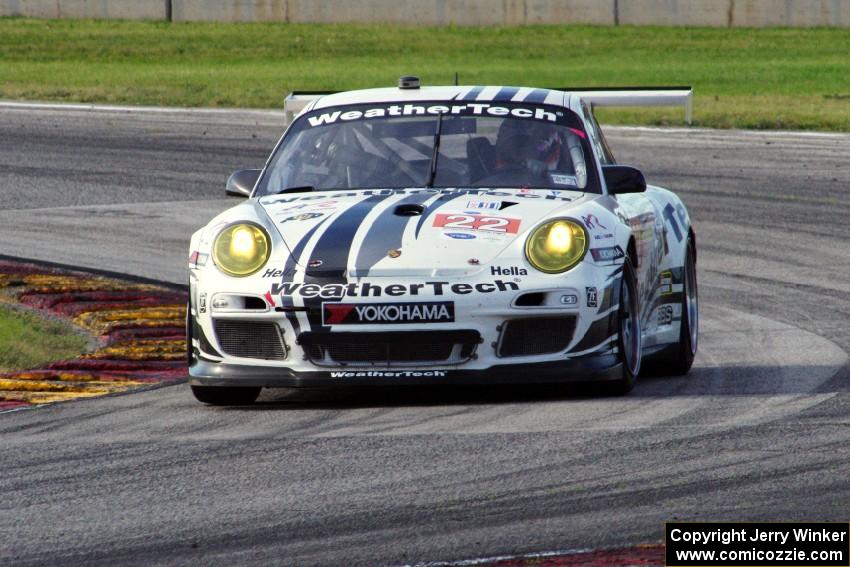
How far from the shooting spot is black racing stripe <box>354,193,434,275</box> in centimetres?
708

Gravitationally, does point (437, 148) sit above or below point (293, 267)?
above

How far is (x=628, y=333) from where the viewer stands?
24.6 feet

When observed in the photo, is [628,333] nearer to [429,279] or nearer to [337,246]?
[429,279]

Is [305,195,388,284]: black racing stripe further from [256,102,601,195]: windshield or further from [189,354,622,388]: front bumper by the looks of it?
[256,102,601,195]: windshield

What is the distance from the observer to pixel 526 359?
279 inches

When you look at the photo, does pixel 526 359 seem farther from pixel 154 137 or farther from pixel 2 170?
pixel 154 137

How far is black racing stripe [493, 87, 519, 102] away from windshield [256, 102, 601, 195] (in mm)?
77

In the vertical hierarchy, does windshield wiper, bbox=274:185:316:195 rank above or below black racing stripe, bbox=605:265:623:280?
above

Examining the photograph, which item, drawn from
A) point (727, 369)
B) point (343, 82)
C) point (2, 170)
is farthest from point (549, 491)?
point (343, 82)

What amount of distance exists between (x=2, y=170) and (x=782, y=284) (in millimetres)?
9596

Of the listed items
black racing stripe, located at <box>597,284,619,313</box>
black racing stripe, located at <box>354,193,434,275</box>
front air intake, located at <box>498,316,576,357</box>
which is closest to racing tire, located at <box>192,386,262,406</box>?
black racing stripe, located at <box>354,193,434,275</box>

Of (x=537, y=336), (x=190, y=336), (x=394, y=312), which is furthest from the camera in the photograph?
(x=190, y=336)

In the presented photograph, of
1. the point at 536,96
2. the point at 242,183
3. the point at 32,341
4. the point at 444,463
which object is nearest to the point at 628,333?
the point at 536,96

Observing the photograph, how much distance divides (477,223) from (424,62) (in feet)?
93.0
